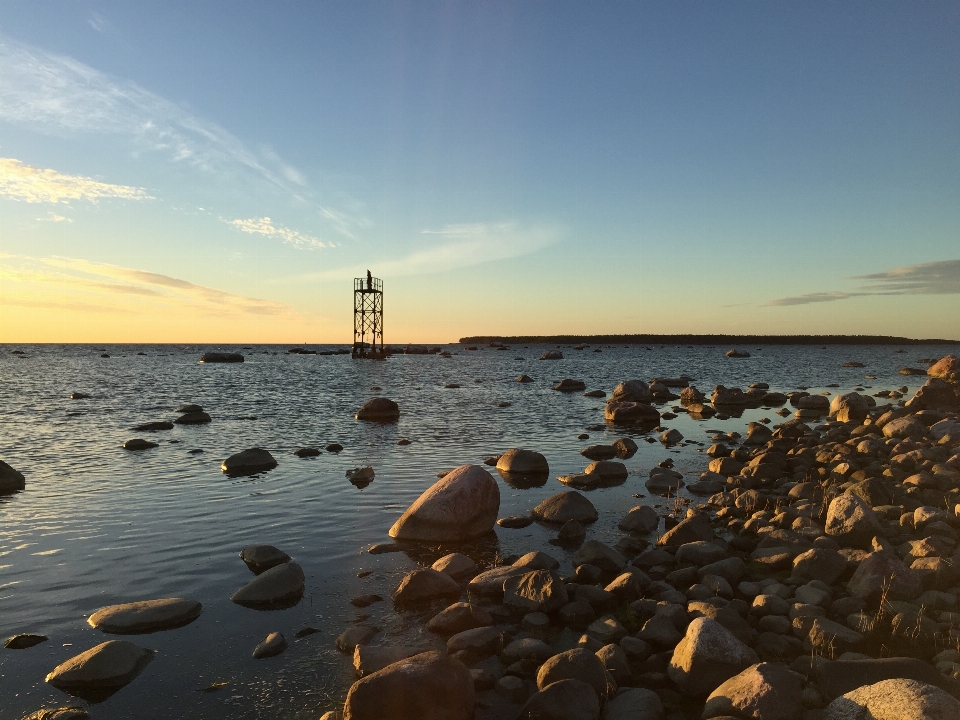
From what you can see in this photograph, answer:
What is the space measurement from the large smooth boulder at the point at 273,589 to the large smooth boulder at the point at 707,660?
5.53 m

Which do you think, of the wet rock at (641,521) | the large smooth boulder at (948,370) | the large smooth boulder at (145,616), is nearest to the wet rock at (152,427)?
the large smooth boulder at (145,616)

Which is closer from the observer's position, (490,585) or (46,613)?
(46,613)

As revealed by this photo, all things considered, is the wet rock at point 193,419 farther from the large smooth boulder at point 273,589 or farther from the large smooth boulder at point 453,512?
the large smooth boulder at point 273,589

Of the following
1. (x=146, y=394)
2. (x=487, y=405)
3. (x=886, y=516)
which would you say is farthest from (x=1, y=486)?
(x=146, y=394)

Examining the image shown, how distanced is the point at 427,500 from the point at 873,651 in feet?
25.7

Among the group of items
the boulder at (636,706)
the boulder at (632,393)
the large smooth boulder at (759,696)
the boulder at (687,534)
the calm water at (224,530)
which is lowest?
the calm water at (224,530)

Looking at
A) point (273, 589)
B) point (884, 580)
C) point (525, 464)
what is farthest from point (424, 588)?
point (525, 464)

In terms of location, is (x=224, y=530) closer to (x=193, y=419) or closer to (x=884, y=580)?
(x=884, y=580)

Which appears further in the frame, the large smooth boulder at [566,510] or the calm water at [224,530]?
the large smooth boulder at [566,510]

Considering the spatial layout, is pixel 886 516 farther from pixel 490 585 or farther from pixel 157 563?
pixel 157 563

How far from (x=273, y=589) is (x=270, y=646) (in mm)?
1744

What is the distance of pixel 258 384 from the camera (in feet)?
186

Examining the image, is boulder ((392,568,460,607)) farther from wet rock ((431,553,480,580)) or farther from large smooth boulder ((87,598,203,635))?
large smooth boulder ((87,598,203,635))

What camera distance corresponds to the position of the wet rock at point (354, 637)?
24.4 feet
